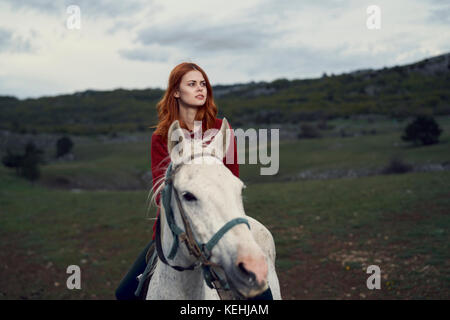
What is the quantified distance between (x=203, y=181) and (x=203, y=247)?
1.45 ft

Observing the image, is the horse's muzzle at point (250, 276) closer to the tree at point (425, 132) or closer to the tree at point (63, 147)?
the tree at point (425, 132)

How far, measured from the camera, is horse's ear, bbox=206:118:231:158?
2.84 metres

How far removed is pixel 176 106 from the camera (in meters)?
3.71

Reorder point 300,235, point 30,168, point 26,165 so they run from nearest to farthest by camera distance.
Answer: point 300,235 < point 30,168 < point 26,165

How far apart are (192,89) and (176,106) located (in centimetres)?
27

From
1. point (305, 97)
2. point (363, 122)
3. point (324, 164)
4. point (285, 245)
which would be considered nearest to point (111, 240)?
point (285, 245)

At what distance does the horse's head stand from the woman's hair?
3.04ft

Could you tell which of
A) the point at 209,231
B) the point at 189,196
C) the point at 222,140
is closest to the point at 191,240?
the point at 209,231

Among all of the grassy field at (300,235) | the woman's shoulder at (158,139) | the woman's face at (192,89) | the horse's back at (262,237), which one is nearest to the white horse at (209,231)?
the woman's shoulder at (158,139)

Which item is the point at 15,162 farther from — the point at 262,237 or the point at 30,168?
the point at 262,237

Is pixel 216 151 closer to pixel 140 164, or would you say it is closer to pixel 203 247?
pixel 203 247

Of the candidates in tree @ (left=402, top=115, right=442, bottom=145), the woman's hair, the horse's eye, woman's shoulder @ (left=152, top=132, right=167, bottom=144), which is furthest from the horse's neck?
tree @ (left=402, top=115, right=442, bottom=145)

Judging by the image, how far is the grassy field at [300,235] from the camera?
30.1 ft

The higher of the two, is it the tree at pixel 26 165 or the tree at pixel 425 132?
the tree at pixel 425 132
